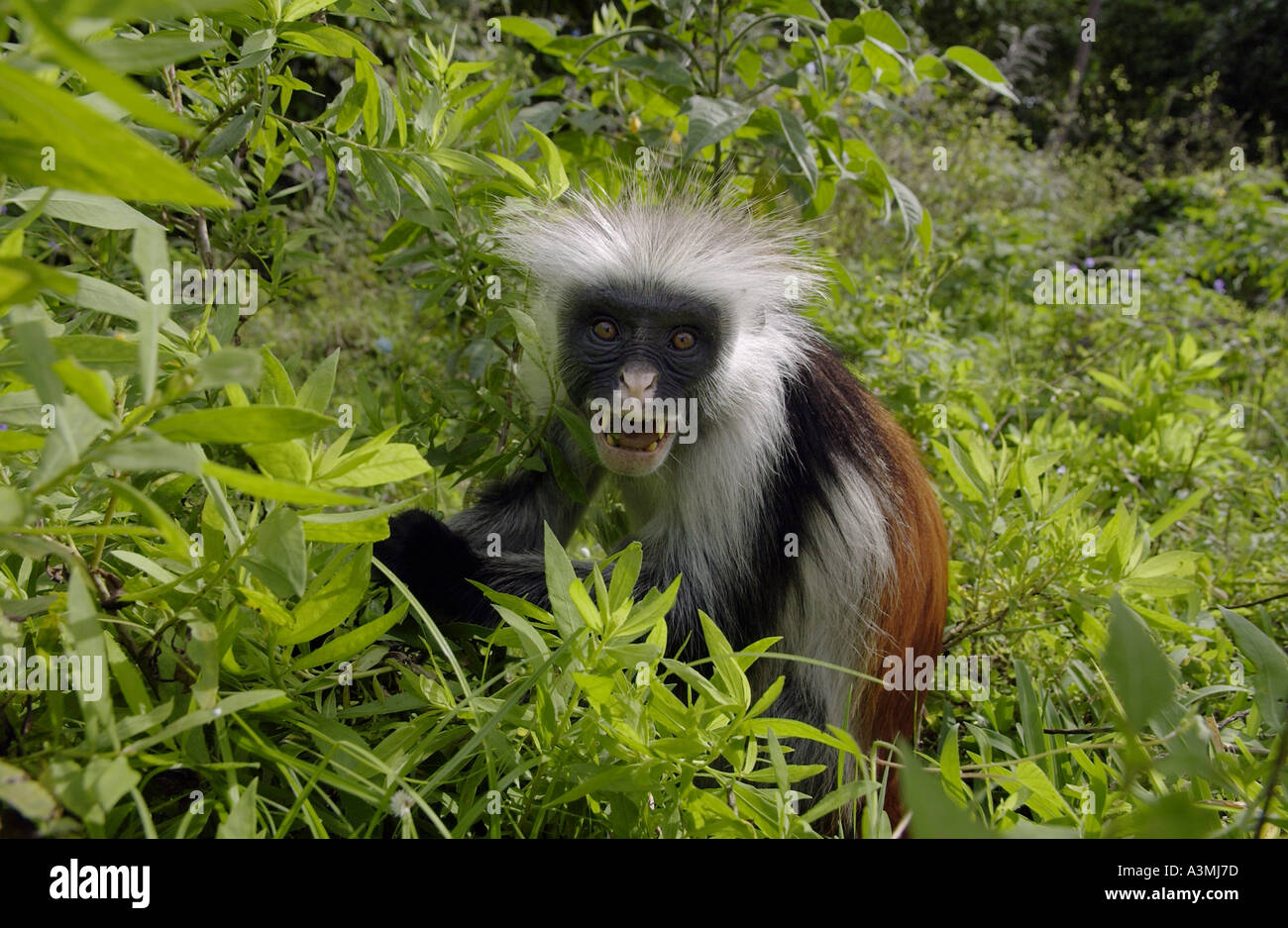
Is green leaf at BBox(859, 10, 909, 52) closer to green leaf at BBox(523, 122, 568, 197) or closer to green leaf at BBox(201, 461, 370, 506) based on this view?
green leaf at BBox(523, 122, 568, 197)

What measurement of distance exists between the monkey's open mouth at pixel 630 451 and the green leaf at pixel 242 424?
1.94 m

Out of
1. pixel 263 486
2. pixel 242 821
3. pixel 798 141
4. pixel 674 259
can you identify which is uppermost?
pixel 798 141

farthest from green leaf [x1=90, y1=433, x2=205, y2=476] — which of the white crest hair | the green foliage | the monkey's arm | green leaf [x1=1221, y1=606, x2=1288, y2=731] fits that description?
the white crest hair

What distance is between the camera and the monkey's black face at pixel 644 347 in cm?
342

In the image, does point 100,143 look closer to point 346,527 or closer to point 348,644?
point 346,527

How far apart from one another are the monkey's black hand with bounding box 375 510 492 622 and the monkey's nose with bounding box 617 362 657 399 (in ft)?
2.73

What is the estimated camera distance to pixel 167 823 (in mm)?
1846

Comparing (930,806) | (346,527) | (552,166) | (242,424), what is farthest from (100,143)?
(552,166)

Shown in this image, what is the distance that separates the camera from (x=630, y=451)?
3250mm

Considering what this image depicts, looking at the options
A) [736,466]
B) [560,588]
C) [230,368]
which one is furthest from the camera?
[736,466]

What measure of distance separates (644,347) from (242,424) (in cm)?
233

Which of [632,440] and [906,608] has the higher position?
[632,440]
